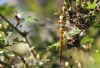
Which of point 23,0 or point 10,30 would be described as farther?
point 23,0

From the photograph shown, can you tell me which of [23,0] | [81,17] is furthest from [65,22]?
[23,0]

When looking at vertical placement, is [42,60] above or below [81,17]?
below

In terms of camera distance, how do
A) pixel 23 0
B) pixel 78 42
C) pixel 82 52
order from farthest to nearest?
pixel 23 0 → pixel 82 52 → pixel 78 42

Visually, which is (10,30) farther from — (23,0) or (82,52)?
(23,0)

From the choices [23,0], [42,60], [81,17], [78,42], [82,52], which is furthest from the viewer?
[23,0]

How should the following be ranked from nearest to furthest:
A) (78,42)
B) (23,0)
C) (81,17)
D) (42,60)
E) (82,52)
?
(81,17)
(78,42)
(82,52)
(42,60)
(23,0)

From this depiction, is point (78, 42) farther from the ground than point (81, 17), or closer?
closer

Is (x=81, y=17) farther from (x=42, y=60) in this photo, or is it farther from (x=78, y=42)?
(x=42, y=60)

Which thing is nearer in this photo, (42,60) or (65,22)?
(65,22)

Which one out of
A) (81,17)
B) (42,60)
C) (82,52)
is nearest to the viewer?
(81,17)

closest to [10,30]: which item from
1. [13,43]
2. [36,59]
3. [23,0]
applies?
[13,43]
